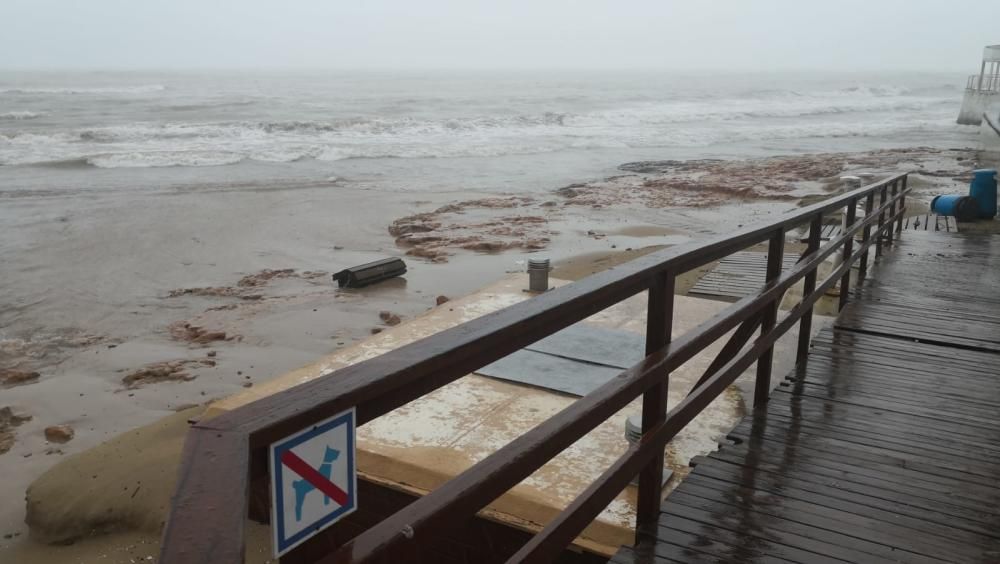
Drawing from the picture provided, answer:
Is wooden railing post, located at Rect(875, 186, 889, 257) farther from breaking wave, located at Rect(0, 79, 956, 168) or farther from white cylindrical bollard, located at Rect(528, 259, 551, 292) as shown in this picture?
breaking wave, located at Rect(0, 79, 956, 168)

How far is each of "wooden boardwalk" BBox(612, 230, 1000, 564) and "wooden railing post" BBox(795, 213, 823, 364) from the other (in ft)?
0.41

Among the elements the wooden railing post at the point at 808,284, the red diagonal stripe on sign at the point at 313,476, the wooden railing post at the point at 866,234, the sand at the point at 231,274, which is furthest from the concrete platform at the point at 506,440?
the red diagonal stripe on sign at the point at 313,476

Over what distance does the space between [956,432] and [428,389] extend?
3402 mm

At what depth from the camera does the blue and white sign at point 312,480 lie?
1.30m

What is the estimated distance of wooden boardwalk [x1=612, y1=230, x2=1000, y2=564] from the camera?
281cm

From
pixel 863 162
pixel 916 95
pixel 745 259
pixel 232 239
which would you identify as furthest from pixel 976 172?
pixel 916 95

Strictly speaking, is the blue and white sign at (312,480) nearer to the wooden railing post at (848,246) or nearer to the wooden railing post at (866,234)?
the wooden railing post at (848,246)

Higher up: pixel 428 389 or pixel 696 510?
pixel 428 389

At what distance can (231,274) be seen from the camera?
40.7 feet

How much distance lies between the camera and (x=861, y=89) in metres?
96.2

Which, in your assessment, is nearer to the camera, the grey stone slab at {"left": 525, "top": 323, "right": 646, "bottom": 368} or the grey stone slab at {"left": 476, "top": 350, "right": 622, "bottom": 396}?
the grey stone slab at {"left": 476, "top": 350, "right": 622, "bottom": 396}

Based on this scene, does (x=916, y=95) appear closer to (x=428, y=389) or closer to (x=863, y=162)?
(x=863, y=162)

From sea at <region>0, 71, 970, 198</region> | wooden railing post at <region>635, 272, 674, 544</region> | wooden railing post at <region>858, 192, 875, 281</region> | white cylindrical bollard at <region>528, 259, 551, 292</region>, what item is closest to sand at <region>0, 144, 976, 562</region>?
wooden railing post at <region>858, 192, 875, 281</region>

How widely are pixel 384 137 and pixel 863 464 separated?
35.3 metres
